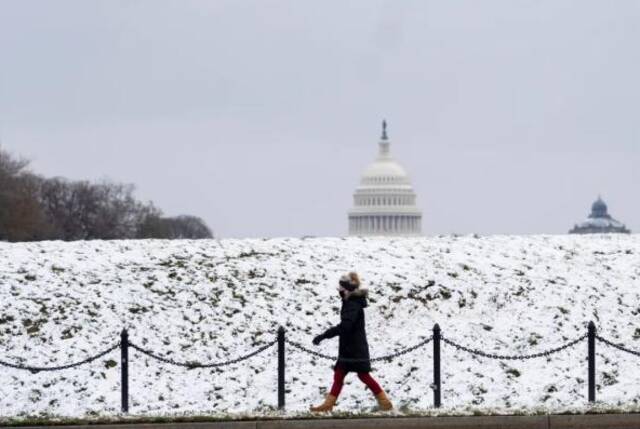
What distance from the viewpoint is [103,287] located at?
35.9 m

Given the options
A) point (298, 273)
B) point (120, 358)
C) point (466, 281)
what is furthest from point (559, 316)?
point (120, 358)

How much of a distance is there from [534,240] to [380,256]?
3565 millimetres

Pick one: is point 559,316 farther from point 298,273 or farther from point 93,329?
point 93,329

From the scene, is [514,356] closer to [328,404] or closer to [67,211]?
[328,404]

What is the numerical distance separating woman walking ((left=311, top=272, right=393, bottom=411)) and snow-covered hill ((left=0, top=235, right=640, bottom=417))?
187 cm

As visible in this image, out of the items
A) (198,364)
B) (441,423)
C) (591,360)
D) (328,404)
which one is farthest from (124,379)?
(591,360)

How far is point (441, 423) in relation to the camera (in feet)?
91.0

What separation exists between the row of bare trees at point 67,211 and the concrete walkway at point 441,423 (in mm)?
62817

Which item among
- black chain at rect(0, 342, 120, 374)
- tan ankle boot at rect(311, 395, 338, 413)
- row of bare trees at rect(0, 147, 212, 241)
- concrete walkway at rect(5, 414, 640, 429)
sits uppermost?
row of bare trees at rect(0, 147, 212, 241)

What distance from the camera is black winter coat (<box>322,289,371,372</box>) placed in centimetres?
2894

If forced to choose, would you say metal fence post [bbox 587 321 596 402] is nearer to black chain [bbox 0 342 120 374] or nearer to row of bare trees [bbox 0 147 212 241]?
black chain [bbox 0 342 120 374]

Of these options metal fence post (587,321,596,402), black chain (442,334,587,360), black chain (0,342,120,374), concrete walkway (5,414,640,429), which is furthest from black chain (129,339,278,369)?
metal fence post (587,321,596,402)

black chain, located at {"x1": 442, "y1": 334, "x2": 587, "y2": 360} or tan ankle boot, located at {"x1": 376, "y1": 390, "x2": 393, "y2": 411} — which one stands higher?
black chain, located at {"x1": 442, "y1": 334, "x2": 587, "y2": 360}

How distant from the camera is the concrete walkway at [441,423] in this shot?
27.4 m
